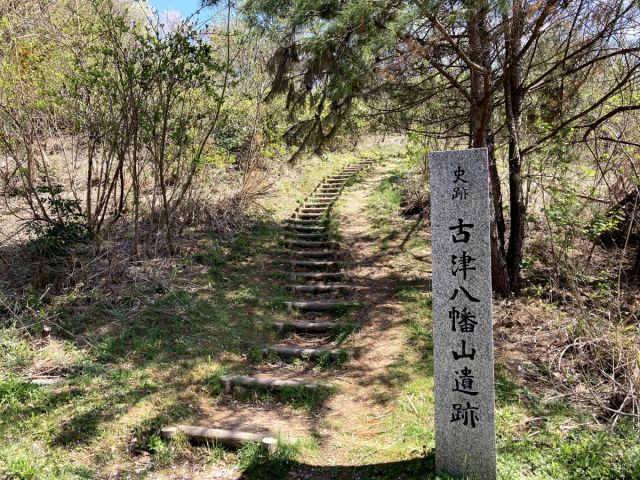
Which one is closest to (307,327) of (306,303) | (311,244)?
(306,303)

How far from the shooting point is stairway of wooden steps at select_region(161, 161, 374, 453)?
4.16 meters

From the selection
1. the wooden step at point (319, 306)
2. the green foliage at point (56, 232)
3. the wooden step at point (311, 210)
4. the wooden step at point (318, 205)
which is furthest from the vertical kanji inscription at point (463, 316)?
the wooden step at point (318, 205)

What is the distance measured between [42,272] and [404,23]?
19.2 ft

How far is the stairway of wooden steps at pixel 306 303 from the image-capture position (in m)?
4.16

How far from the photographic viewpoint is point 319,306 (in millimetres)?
7270

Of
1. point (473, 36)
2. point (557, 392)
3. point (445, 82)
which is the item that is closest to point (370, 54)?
point (473, 36)

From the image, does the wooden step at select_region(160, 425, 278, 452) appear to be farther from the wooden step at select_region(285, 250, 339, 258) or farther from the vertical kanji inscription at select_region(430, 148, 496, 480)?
the wooden step at select_region(285, 250, 339, 258)

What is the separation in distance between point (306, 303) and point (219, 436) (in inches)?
130

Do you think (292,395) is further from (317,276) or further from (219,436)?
(317,276)

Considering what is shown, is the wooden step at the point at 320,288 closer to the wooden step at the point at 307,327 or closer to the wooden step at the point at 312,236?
the wooden step at the point at 307,327

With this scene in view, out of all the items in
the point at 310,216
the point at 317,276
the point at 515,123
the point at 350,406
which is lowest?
the point at 350,406

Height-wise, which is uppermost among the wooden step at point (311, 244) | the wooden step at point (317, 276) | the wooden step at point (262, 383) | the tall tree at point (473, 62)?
the tall tree at point (473, 62)

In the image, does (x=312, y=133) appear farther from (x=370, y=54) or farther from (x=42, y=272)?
(x=42, y=272)

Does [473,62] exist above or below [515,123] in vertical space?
above
